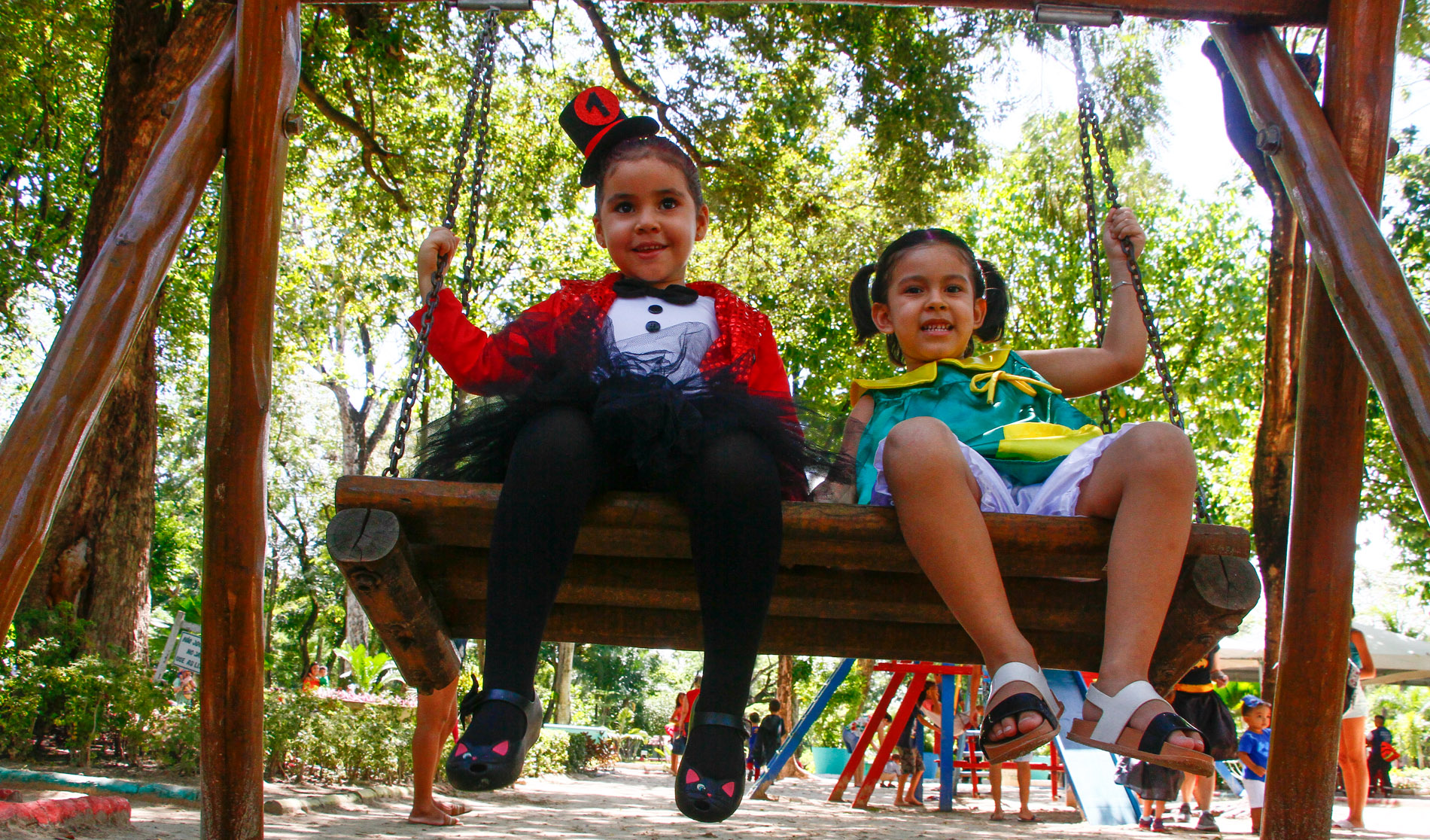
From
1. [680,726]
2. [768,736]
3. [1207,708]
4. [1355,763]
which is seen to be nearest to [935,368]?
[1207,708]

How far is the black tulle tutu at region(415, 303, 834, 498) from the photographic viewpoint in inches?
77.3

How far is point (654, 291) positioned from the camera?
101 inches

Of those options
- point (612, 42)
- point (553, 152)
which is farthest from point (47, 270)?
point (612, 42)

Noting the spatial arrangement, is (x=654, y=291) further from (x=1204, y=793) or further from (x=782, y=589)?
(x=1204, y=793)

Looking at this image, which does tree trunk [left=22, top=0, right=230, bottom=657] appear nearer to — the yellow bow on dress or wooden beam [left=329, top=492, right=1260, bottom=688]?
wooden beam [left=329, top=492, right=1260, bottom=688]

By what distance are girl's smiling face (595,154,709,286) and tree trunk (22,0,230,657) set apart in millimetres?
5306

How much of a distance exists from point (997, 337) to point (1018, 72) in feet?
19.8

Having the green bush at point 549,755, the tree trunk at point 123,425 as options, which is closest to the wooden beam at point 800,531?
the tree trunk at point 123,425

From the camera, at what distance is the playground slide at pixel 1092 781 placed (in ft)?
23.3

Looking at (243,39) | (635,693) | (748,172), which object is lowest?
(635,693)

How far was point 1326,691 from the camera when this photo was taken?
2590 mm

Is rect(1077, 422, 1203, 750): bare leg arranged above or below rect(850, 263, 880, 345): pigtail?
below

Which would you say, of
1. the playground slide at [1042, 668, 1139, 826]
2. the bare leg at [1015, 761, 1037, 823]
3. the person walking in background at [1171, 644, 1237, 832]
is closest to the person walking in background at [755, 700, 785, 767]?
the bare leg at [1015, 761, 1037, 823]

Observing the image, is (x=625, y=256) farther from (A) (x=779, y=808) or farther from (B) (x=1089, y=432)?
(A) (x=779, y=808)
